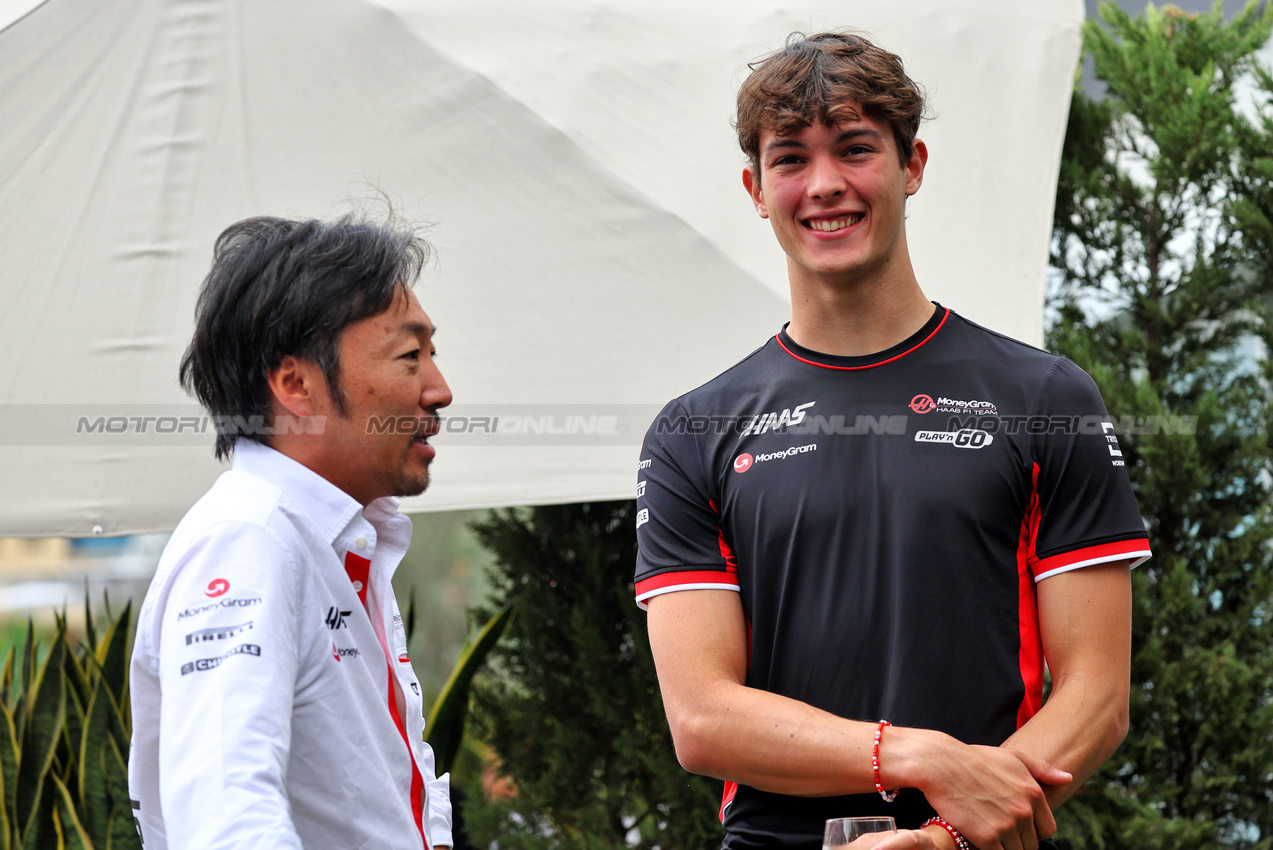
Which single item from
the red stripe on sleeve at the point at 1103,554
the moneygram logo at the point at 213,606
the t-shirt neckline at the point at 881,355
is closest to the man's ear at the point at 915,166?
the t-shirt neckline at the point at 881,355

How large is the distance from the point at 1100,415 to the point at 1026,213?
193 cm

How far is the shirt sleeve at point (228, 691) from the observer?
4.42 ft

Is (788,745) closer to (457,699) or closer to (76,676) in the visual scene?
(457,699)

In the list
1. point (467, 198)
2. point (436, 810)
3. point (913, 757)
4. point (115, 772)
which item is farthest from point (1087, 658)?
point (115, 772)

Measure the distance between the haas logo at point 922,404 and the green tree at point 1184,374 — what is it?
207cm

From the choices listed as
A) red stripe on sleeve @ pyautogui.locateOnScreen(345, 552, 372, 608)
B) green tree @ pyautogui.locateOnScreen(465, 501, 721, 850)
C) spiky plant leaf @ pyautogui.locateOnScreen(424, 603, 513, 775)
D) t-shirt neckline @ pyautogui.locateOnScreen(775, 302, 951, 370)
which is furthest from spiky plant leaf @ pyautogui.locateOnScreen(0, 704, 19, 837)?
t-shirt neckline @ pyautogui.locateOnScreen(775, 302, 951, 370)

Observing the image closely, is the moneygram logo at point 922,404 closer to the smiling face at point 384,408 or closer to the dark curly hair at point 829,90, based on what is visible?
the dark curly hair at point 829,90

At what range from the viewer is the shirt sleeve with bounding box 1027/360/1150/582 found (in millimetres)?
1905

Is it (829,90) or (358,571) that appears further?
(829,90)

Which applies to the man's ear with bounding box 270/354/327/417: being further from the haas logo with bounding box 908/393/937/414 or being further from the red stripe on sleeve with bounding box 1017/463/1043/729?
the red stripe on sleeve with bounding box 1017/463/1043/729

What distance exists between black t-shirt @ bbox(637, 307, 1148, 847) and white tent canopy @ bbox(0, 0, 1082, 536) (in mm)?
1411

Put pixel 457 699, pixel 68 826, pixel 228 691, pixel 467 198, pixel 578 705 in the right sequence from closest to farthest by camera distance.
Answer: pixel 228 691 < pixel 467 198 < pixel 68 826 < pixel 457 699 < pixel 578 705

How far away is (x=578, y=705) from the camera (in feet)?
13.3

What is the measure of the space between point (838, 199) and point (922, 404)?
386 mm
